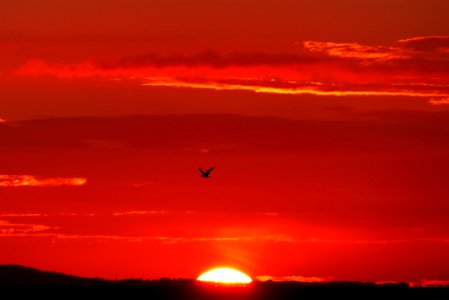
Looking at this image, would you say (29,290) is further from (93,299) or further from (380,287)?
(380,287)

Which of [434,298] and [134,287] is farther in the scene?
[134,287]

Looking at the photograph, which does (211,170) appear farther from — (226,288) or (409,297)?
(409,297)

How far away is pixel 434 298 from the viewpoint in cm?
13125

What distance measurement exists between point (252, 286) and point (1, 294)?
30196 mm

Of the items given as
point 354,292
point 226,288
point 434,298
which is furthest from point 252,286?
point 434,298

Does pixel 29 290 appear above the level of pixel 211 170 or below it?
below

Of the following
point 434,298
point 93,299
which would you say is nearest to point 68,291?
point 93,299

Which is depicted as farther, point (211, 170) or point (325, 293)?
point (211, 170)

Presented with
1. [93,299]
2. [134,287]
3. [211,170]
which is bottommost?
[93,299]

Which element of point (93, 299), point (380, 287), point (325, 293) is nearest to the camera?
point (93, 299)

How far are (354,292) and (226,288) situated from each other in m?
14.1

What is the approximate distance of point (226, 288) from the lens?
489 ft

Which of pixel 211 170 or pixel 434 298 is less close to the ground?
pixel 211 170

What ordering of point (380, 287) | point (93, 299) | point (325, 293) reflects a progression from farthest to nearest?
point (380, 287) → point (325, 293) → point (93, 299)
